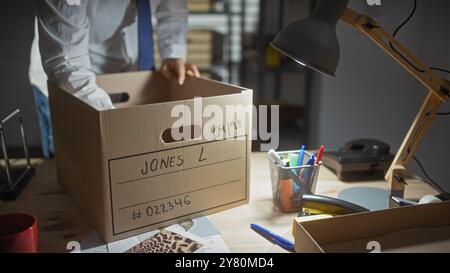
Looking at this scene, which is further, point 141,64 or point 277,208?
point 141,64

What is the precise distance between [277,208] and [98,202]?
0.37m

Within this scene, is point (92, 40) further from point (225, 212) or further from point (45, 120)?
point (225, 212)

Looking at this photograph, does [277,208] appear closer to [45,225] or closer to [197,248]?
[197,248]

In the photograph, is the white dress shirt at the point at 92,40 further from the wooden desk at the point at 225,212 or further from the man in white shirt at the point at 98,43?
the wooden desk at the point at 225,212

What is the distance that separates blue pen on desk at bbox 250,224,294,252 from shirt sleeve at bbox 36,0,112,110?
0.45m

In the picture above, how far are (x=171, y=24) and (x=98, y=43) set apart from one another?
24cm

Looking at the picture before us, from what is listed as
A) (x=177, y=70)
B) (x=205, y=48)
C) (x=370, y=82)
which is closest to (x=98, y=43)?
(x=177, y=70)

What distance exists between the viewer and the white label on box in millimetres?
755

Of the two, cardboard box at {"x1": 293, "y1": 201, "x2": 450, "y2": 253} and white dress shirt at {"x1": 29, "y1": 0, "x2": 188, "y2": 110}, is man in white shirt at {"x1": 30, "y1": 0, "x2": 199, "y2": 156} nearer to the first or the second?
white dress shirt at {"x1": 29, "y1": 0, "x2": 188, "y2": 110}

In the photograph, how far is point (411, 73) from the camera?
838 mm

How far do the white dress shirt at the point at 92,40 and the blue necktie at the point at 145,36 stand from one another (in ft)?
0.08

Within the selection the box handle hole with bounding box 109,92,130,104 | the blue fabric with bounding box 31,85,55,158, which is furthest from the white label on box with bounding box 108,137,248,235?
the blue fabric with bounding box 31,85,55,158
